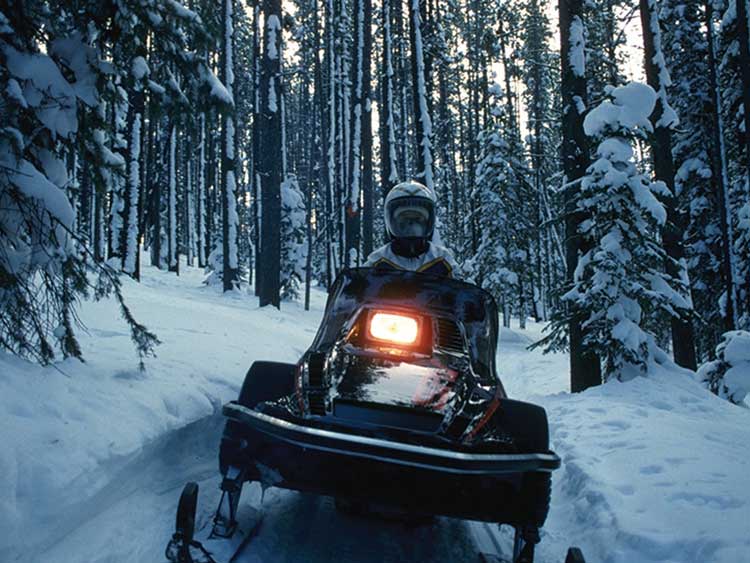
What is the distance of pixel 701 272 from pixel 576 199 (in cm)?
1127

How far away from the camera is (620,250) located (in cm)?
768

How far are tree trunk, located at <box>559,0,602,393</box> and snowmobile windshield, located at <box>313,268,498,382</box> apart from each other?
4358 millimetres

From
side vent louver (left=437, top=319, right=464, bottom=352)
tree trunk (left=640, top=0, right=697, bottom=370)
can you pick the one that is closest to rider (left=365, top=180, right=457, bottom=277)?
side vent louver (left=437, top=319, right=464, bottom=352)

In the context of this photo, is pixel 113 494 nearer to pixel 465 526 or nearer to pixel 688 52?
pixel 465 526

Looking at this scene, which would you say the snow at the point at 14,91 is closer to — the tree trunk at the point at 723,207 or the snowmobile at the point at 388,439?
the snowmobile at the point at 388,439

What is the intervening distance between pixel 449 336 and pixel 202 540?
2.11 m

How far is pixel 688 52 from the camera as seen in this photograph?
17.4 metres

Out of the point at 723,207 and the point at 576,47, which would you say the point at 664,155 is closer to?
the point at 723,207

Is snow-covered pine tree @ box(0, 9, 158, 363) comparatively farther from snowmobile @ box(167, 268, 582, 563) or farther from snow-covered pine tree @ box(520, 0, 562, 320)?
snow-covered pine tree @ box(520, 0, 562, 320)

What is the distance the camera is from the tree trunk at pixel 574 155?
26.7ft

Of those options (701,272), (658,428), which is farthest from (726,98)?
(658,428)

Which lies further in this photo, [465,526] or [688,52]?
[688,52]

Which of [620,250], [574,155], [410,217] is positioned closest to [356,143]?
[574,155]

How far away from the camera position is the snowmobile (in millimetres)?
2625
